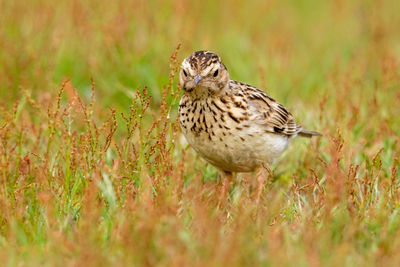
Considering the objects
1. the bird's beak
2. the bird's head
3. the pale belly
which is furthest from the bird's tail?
the bird's beak

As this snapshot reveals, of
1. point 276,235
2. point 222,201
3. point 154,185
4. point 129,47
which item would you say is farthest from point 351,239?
point 129,47

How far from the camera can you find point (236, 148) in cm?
565

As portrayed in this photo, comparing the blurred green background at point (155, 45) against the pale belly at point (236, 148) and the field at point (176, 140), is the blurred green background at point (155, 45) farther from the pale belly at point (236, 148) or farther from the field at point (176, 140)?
the pale belly at point (236, 148)

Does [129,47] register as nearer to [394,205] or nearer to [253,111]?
[253,111]

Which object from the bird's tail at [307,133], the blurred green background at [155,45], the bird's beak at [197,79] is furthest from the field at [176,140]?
the bird's beak at [197,79]

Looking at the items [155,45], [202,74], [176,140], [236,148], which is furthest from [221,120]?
[155,45]

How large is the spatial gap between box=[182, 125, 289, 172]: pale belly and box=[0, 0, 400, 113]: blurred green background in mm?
1606

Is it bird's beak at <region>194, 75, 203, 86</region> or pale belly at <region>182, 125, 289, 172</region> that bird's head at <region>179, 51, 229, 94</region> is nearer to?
bird's beak at <region>194, 75, 203, 86</region>

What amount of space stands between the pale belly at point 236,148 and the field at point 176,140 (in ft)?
0.71

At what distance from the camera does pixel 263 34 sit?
34.6 feet

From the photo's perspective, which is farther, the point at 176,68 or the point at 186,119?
the point at 186,119

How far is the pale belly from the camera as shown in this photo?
5.59 metres

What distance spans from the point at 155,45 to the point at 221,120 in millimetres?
3306

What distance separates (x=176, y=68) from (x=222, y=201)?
1.01 meters
